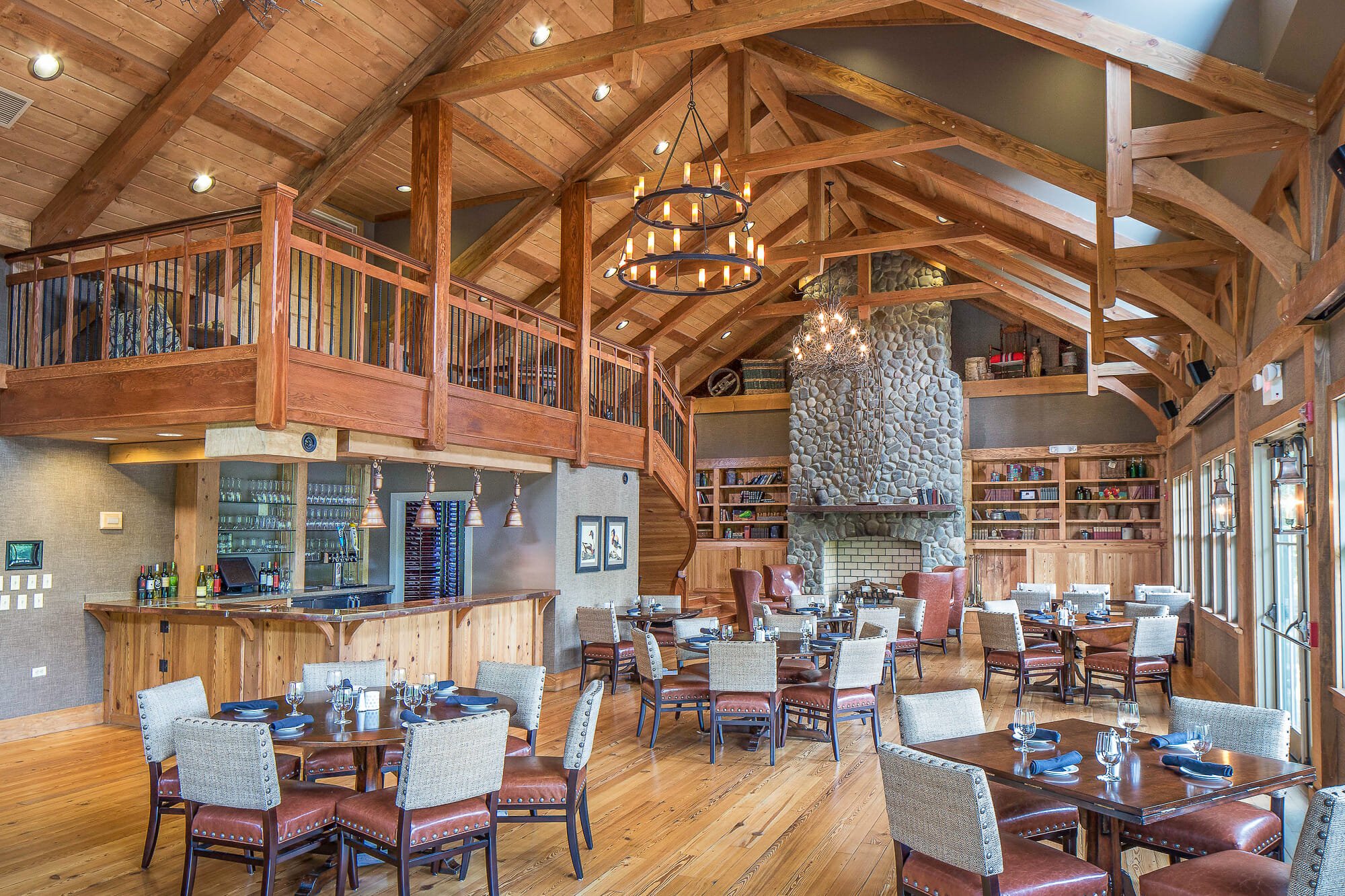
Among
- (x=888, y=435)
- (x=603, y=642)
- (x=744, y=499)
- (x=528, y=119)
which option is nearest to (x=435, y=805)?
(x=603, y=642)

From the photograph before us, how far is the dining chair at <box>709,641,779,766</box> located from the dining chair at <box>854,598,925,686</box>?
2085 millimetres

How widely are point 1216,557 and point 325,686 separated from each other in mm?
8045

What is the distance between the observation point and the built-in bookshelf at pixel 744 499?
15875 mm

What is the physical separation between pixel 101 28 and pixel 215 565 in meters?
4.39

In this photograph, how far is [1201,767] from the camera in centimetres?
325

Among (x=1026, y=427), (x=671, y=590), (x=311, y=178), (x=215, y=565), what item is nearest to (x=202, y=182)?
(x=311, y=178)

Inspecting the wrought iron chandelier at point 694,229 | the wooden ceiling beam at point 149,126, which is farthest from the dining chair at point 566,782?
the wooden ceiling beam at point 149,126

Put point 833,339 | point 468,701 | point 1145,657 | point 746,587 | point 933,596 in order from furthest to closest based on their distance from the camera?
point 833,339, point 746,587, point 933,596, point 1145,657, point 468,701

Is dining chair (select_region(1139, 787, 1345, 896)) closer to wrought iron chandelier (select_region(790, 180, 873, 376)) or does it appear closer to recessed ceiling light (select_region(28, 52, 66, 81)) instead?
recessed ceiling light (select_region(28, 52, 66, 81))

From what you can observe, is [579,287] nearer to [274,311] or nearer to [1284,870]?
[274,311]

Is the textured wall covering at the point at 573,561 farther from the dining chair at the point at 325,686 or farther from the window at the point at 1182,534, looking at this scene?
the window at the point at 1182,534

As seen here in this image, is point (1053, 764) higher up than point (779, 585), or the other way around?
point (1053, 764)

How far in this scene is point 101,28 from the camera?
19.9 ft

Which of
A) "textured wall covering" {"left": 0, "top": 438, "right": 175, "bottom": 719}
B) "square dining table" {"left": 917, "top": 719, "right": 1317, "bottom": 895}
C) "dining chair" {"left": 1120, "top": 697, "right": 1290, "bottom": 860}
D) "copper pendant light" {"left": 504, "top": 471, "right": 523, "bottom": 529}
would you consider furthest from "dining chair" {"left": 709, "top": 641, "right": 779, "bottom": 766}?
"textured wall covering" {"left": 0, "top": 438, "right": 175, "bottom": 719}
